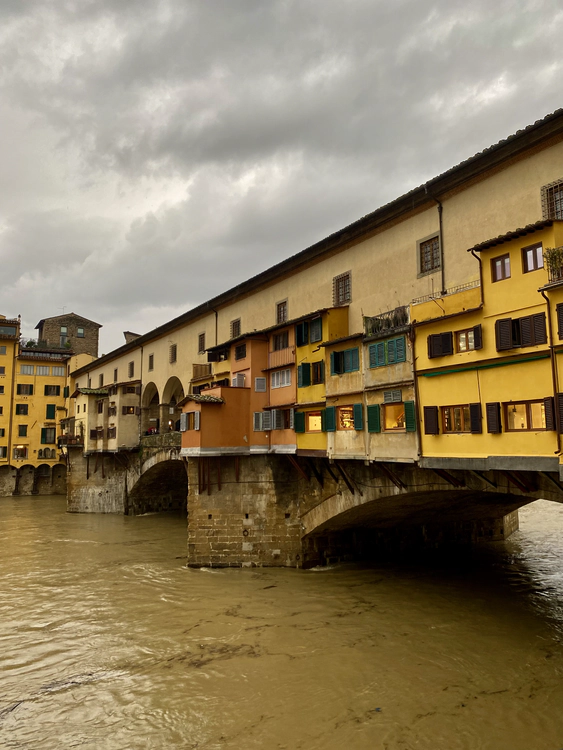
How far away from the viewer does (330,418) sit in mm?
21312

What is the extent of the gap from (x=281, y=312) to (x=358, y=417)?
10193 millimetres

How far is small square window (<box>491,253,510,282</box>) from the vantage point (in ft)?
47.7

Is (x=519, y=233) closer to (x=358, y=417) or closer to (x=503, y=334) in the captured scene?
(x=503, y=334)

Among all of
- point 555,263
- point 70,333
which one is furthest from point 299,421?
point 70,333

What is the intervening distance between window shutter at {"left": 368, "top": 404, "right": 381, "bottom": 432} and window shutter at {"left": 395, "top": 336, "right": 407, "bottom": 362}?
2.03 m

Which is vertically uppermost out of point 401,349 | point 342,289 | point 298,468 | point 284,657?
point 342,289

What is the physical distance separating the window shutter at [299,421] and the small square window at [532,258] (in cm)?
1164

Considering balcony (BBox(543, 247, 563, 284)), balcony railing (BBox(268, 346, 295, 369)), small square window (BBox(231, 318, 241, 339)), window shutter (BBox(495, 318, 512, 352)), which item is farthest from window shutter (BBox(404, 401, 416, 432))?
small square window (BBox(231, 318, 241, 339))

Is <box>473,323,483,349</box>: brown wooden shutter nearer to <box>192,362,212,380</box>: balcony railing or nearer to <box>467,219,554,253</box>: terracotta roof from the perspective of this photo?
<box>467,219,554,253</box>: terracotta roof

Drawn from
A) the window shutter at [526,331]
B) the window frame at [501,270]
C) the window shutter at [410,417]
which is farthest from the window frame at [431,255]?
the window shutter at [526,331]

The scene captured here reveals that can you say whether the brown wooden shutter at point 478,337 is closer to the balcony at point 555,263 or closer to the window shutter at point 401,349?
the balcony at point 555,263

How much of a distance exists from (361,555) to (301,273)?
14.1 meters

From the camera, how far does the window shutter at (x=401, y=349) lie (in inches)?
700

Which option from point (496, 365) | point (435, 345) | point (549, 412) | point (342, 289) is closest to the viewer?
point (549, 412)
